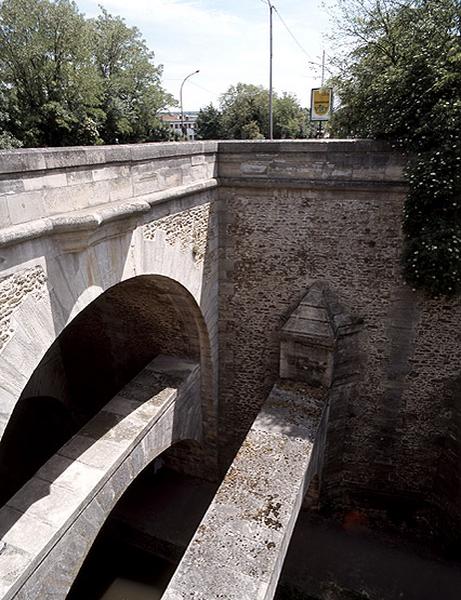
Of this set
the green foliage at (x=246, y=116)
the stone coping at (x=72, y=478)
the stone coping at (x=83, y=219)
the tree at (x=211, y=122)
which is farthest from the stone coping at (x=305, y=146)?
the tree at (x=211, y=122)

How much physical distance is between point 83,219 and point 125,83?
21.7 meters

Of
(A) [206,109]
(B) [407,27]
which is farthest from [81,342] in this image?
(A) [206,109]

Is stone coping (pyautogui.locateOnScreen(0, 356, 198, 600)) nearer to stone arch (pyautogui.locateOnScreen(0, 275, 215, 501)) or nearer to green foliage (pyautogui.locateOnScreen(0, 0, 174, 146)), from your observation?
stone arch (pyautogui.locateOnScreen(0, 275, 215, 501))

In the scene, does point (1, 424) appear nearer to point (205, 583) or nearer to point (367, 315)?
point (205, 583)

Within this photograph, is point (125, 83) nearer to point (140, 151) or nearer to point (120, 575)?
point (140, 151)

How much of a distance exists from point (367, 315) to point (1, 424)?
628cm

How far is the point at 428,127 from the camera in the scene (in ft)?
20.3

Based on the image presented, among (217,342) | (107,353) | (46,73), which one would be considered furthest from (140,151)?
(46,73)

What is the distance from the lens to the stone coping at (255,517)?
4.39 m

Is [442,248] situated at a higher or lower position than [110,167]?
lower

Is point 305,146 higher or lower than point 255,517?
higher

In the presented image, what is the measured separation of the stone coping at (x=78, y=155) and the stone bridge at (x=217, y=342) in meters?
0.02

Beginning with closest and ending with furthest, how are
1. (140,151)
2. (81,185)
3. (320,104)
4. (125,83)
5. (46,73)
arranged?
(81,185)
(140,151)
(320,104)
(46,73)
(125,83)

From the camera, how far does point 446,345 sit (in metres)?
7.59
